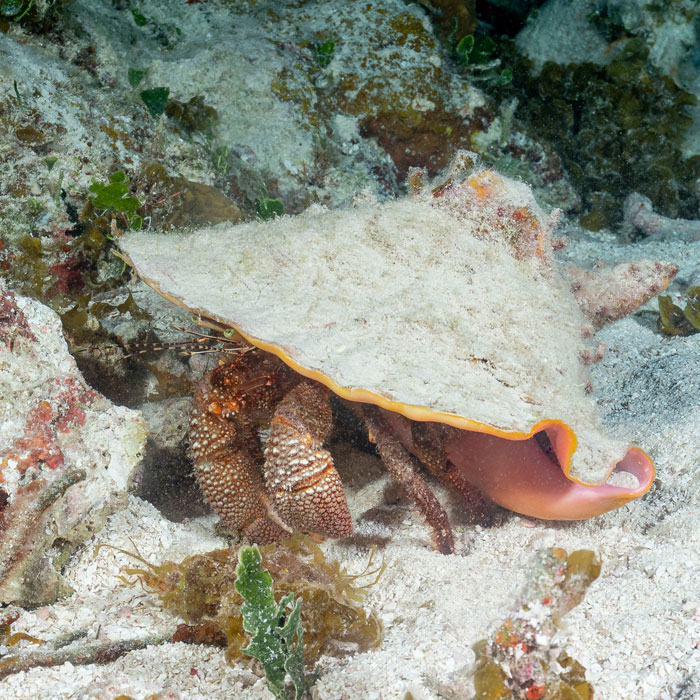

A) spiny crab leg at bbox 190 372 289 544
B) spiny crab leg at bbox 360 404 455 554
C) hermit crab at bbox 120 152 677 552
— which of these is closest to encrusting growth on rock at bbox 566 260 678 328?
hermit crab at bbox 120 152 677 552

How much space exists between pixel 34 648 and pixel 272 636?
948 mm

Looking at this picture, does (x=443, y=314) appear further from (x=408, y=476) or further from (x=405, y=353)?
(x=408, y=476)

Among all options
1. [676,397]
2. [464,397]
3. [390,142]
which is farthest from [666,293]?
[464,397]

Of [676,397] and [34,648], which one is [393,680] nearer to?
[34,648]

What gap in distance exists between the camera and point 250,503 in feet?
9.07

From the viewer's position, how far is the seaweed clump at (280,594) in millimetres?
2018

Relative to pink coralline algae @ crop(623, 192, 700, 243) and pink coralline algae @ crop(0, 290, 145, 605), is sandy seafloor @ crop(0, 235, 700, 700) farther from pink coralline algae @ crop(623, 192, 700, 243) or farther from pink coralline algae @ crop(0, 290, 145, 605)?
pink coralline algae @ crop(623, 192, 700, 243)

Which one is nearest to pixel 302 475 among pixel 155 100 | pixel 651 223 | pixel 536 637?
pixel 536 637

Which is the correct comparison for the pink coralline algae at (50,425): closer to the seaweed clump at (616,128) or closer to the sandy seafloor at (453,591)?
the sandy seafloor at (453,591)

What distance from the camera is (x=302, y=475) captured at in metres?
2.54

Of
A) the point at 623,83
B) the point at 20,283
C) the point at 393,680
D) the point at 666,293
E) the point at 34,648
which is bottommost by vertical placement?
the point at 34,648

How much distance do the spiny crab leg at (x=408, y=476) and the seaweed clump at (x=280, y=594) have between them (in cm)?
45

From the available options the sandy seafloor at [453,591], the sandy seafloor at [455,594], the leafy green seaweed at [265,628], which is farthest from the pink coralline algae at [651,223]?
the leafy green seaweed at [265,628]

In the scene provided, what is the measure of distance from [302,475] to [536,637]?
127 centimetres
